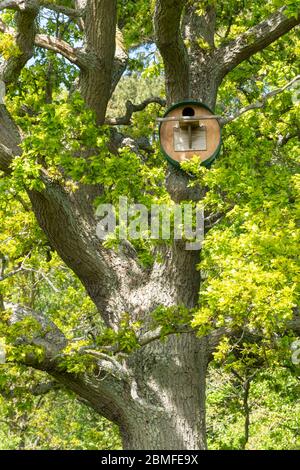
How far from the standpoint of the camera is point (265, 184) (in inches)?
328

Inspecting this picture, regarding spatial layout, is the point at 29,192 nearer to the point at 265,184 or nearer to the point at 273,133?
the point at 265,184

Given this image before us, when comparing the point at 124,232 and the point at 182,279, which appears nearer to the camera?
the point at 124,232

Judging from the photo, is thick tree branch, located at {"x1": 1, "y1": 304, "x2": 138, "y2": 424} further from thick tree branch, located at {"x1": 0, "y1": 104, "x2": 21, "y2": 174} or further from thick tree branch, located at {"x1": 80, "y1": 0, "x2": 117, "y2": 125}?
thick tree branch, located at {"x1": 80, "y1": 0, "x2": 117, "y2": 125}

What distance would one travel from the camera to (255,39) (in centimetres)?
892

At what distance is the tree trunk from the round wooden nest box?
210 cm

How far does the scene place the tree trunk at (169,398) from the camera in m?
8.34

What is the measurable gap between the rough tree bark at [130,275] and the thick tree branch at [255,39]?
0.01m

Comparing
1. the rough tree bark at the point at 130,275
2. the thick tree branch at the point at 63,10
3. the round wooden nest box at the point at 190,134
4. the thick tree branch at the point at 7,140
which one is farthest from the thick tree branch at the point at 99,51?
the thick tree branch at the point at 7,140

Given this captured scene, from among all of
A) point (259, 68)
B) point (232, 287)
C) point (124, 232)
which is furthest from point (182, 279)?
point (259, 68)

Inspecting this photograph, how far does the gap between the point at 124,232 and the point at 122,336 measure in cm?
108

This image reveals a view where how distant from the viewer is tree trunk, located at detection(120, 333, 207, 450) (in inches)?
328

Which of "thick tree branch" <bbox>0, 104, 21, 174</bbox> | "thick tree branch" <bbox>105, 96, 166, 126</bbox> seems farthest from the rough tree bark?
"thick tree branch" <bbox>105, 96, 166, 126</bbox>

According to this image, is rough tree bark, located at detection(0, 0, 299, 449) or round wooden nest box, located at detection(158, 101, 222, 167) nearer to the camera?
rough tree bark, located at detection(0, 0, 299, 449)
